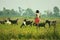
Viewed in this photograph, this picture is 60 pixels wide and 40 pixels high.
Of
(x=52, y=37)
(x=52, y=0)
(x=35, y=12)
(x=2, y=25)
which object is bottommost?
(x=52, y=37)

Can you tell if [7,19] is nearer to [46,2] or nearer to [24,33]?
[24,33]

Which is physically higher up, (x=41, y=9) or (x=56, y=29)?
(x=41, y=9)

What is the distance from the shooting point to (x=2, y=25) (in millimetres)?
3252

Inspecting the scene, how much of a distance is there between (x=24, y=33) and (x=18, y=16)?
32cm

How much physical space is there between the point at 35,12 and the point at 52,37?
0.52 metres

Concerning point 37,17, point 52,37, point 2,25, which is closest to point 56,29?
point 52,37

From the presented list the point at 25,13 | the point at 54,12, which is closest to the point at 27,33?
the point at 25,13

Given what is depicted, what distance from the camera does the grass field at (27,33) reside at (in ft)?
10.6

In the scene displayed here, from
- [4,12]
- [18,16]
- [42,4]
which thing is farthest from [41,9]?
[4,12]

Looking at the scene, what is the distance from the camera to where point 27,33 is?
10.6ft

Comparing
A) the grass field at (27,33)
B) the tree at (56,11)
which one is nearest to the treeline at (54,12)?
the tree at (56,11)

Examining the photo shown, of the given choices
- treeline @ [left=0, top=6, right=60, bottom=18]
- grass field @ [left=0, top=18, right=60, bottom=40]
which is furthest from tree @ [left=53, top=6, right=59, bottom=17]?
grass field @ [left=0, top=18, right=60, bottom=40]

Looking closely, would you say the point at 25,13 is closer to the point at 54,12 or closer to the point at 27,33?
the point at 27,33

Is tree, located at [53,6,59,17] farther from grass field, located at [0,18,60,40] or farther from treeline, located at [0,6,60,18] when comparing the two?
grass field, located at [0,18,60,40]
